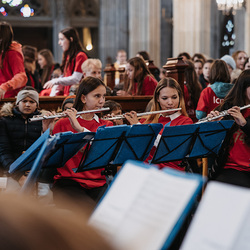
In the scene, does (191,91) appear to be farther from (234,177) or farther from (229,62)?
(234,177)

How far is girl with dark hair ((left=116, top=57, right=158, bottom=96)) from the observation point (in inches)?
229

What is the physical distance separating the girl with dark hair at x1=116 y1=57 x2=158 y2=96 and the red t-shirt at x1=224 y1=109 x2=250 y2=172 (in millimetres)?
2333

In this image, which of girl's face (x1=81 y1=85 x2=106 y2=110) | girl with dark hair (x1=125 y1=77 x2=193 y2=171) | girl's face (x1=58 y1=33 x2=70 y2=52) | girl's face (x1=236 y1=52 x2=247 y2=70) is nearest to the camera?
girl's face (x1=81 y1=85 x2=106 y2=110)

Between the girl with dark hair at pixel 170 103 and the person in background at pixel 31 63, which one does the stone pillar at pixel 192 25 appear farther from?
the girl with dark hair at pixel 170 103

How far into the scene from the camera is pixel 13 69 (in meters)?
4.93

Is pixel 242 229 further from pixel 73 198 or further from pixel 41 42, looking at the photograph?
pixel 41 42

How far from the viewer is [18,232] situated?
772 millimetres

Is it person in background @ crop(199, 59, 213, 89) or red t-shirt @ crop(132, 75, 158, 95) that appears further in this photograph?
person in background @ crop(199, 59, 213, 89)

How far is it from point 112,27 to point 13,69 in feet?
39.4

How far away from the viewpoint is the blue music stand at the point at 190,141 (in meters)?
3.20

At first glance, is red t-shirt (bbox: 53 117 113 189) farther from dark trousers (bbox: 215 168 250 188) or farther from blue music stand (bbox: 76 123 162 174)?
dark trousers (bbox: 215 168 250 188)

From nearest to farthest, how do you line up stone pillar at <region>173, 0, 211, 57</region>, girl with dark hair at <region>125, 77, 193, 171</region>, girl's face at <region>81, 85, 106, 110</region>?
girl's face at <region>81, 85, 106, 110</region> < girl with dark hair at <region>125, 77, 193, 171</region> < stone pillar at <region>173, 0, 211, 57</region>

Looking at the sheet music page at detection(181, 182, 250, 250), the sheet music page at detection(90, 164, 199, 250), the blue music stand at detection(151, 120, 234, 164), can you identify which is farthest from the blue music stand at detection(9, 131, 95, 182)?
the sheet music page at detection(181, 182, 250, 250)

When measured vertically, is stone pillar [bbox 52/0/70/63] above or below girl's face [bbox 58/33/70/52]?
above
